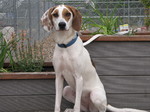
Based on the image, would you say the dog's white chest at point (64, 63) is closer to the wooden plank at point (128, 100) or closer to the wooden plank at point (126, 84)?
the wooden plank at point (126, 84)

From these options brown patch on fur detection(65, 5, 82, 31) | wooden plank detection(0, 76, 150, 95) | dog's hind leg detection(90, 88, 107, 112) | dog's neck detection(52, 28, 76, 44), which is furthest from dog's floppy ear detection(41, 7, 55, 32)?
dog's hind leg detection(90, 88, 107, 112)

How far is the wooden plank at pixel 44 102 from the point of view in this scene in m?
4.09

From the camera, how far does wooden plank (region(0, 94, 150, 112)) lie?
4.09 metres

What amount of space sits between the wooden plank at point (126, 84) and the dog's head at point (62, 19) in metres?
0.87

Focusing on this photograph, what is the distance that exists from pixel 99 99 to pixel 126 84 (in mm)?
539

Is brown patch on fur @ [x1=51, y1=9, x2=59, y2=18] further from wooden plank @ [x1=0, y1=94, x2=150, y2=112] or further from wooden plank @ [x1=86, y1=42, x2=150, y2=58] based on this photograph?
wooden plank @ [x1=0, y1=94, x2=150, y2=112]

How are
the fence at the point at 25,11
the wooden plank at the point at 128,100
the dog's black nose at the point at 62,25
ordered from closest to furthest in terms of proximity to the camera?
the dog's black nose at the point at 62,25
the wooden plank at the point at 128,100
the fence at the point at 25,11

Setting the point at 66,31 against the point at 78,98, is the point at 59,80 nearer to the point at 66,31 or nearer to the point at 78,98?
the point at 78,98

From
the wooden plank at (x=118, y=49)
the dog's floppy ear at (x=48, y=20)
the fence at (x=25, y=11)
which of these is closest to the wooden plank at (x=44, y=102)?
the wooden plank at (x=118, y=49)

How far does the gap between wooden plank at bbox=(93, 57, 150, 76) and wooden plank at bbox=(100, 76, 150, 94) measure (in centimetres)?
5

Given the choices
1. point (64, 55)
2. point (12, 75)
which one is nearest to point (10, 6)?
point (12, 75)

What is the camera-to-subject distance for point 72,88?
12.9 feet

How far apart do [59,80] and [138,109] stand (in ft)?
3.61

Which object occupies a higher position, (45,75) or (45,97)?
(45,75)
